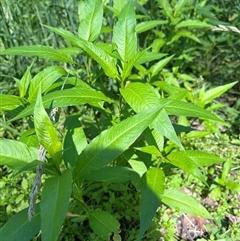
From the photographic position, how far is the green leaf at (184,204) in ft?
6.40

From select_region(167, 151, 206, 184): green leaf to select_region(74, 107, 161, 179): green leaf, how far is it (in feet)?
1.55

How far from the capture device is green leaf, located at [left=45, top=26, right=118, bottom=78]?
177 cm

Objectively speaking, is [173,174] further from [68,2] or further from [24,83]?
[68,2]

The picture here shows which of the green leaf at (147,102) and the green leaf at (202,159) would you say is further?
the green leaf at (202,159)

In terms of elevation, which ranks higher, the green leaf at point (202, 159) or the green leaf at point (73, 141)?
the green leaf at point (73, 141)

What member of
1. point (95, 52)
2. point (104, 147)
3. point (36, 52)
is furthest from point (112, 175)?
point (36, 52)

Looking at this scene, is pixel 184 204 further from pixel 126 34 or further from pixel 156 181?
pixel 126 34

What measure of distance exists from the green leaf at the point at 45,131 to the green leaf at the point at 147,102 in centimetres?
44

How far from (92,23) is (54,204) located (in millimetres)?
1076

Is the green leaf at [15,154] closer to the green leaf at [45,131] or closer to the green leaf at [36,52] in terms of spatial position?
the green leaf at [45,131]

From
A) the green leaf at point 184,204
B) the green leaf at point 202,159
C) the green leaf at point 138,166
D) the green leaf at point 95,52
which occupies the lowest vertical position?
the green leaf at point 184,204

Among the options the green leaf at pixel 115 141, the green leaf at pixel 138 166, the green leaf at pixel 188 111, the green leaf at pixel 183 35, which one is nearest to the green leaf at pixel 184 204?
the green leaf at pixel 138 166

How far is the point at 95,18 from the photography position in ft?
6.74

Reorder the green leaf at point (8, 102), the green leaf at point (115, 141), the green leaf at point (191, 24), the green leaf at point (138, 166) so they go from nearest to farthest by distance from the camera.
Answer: the green leaf at point (115, 141), the green leaf at point (8, 102), the green leaf at point (138, 166), the green leaf at point (191, 24)
